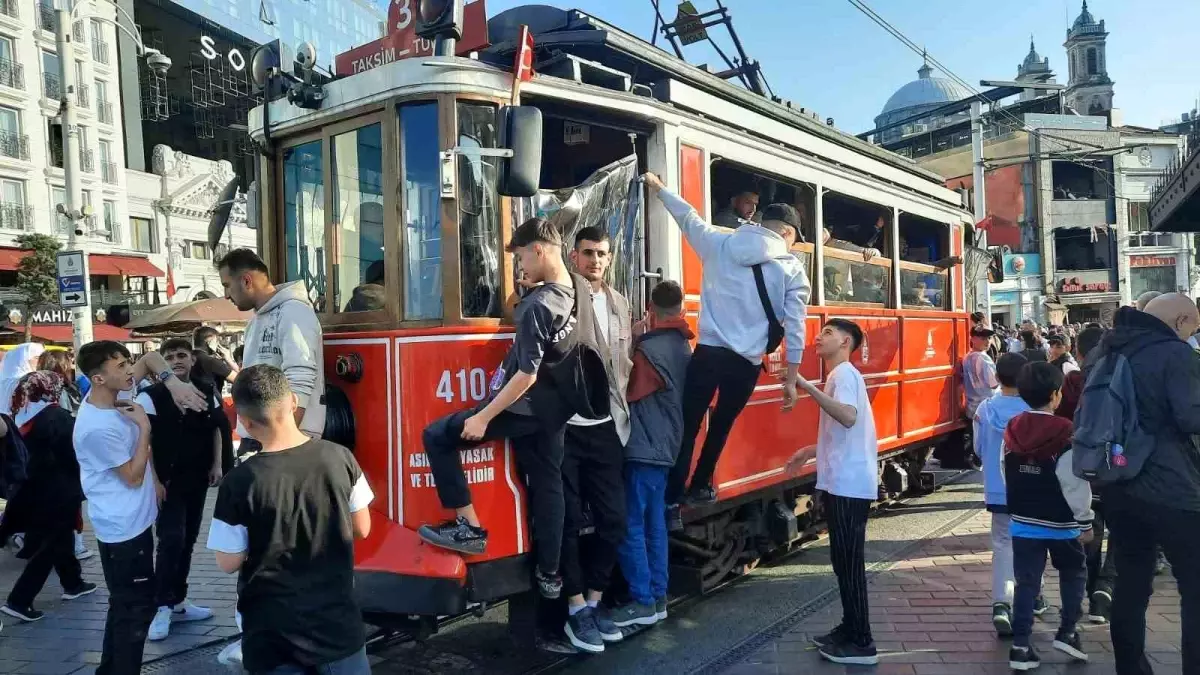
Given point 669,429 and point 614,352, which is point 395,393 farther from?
point 669,429

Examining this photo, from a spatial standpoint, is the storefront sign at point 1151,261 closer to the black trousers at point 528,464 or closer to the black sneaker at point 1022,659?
the black sneaker at point 1022,659

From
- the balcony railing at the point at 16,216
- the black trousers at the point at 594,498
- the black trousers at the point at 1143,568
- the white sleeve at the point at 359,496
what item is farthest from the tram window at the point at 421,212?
the balcony railing at the point at 16,216

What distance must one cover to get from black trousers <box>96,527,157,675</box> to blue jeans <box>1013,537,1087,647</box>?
4.05 meters

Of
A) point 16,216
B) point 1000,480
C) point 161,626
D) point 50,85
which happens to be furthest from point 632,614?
point 50,85

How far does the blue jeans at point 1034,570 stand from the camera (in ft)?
13.6

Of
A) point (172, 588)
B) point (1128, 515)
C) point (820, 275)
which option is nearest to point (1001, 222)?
point (820, 275)

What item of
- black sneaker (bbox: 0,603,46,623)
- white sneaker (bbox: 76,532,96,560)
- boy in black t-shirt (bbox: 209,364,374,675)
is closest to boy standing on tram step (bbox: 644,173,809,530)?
boy in black t-shirt (bbox: 209,364,374,675)

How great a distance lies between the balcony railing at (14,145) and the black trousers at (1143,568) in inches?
1336

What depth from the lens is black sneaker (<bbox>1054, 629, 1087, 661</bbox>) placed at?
427cm

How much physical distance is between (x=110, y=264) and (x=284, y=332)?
3021cm

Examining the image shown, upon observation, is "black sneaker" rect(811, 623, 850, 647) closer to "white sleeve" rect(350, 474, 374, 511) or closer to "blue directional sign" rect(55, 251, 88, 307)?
"white sleeve" rect(350, 474, 374, 511)

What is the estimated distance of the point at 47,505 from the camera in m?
5.61

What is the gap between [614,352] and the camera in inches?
169

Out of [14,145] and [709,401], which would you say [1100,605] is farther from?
[14,145]
